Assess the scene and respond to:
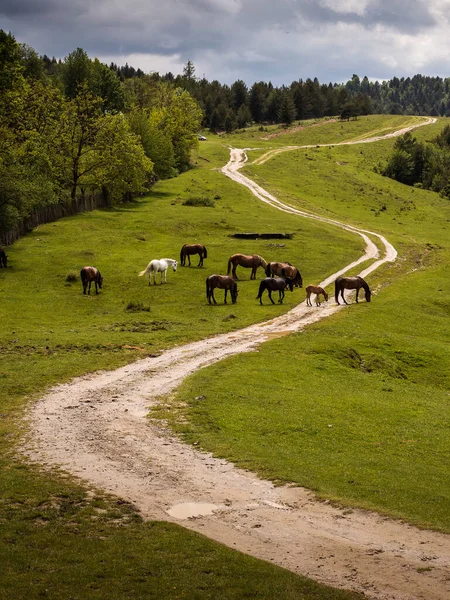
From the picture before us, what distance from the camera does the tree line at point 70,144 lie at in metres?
61.0

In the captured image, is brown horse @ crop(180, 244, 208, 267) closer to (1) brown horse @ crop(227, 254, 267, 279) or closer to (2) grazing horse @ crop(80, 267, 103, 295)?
(1) brown horse @ crop(227, 254, 267, 279)

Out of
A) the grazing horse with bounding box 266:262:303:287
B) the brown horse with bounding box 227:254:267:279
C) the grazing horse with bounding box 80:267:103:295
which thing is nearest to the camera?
the grazing horse with bounding box 80:267:103:295

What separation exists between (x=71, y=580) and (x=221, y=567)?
9.30ft

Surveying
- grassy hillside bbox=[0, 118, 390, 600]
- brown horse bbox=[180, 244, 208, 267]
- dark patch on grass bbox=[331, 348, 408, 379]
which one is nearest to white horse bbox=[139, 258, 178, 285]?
grassy hillside bbox=[0, 118, 390, 600]

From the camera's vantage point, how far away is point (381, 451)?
21422 millimetres

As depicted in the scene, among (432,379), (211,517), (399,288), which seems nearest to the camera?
(211,517)

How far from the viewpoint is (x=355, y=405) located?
27.1 meters

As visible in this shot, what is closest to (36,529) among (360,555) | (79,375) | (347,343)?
(360,555)

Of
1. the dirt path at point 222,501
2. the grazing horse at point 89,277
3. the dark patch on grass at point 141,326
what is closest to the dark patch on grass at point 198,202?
the grazing horse at point 89,277

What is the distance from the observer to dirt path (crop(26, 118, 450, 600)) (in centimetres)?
1317

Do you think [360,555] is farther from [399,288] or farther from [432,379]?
[399,288]

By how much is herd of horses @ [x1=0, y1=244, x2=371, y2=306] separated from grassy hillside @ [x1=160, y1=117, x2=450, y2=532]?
7.42 feet

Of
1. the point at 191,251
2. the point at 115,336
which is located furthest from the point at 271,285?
the point at 115,336

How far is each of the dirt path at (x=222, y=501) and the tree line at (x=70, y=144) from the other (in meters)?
35.6
